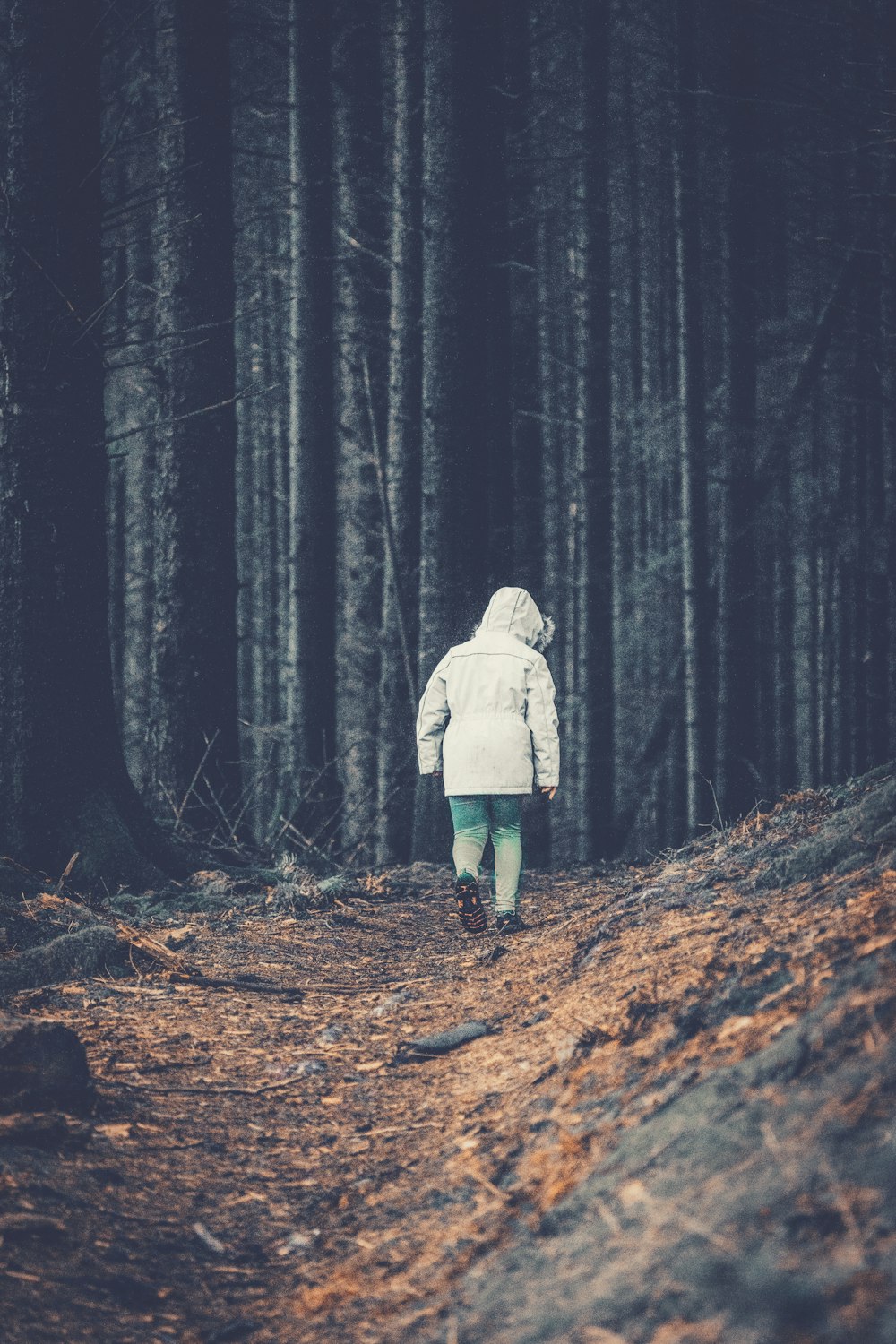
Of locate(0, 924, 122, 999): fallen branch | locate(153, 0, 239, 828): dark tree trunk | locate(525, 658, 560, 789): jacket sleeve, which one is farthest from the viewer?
locate(153, 0, 239, 828): dark tree trunk

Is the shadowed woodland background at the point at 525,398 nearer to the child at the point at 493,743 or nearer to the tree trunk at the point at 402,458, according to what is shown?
the tree trunk at the point at 402,458

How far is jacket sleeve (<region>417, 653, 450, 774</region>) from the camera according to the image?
253 inches

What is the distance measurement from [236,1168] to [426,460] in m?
5.84

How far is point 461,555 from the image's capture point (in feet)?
27.1

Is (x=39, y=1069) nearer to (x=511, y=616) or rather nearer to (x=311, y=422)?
(x=511, y=616)

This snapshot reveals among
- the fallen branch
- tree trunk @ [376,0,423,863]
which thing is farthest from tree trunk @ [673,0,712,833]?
the fallen branch

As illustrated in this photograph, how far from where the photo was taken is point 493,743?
612 centimetres

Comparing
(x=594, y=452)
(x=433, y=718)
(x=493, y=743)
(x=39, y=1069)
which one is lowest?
(x=39, y=1069)

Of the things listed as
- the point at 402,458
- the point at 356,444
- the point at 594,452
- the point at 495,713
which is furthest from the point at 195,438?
the point at 495,713

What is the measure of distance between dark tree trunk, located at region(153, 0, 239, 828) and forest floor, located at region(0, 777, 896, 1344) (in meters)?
3.91

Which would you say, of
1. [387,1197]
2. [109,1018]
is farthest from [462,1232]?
[109,1018]

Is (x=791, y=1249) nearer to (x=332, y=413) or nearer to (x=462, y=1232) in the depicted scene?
(x=462, y=1232)

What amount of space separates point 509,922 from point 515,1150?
3.06m

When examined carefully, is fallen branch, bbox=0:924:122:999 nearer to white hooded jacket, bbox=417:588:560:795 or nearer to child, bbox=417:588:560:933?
child, bbox=417:588:560:933
